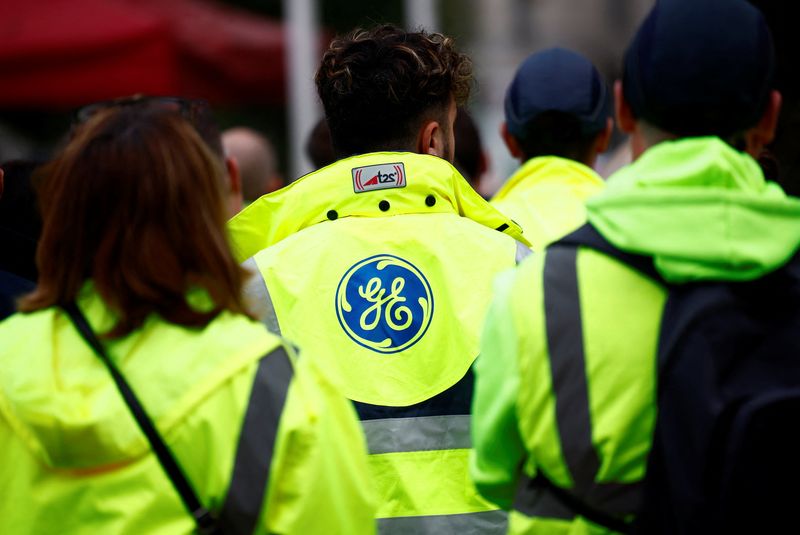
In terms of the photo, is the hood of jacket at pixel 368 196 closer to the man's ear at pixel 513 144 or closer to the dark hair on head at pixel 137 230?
the dark hair on head at pixel 137 230

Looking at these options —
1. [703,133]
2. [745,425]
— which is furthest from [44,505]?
[703,133]

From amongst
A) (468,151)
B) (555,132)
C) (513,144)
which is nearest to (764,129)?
(555,132)

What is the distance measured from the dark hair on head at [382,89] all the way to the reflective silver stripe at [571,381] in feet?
3.67

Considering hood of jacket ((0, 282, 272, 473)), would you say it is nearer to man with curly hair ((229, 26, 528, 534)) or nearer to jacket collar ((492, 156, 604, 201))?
man with curly hair ((229, 26, 528, 534))

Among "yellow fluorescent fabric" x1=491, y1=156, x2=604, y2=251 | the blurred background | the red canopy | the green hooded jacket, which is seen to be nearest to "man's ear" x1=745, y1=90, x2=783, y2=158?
the green hooded jacket

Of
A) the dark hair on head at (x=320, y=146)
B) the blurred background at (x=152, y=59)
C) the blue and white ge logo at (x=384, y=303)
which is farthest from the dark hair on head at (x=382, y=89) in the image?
the blurred background at (x=152, y=59)

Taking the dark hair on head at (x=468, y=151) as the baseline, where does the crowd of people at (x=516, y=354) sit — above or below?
above

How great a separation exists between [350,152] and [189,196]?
3.22 ft

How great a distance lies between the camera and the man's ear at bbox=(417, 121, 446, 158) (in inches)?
126

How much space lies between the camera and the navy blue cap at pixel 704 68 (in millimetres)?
2201

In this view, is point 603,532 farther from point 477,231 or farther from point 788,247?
point 477,231

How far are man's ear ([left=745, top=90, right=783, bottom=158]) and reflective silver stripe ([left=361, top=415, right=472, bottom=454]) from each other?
968 millimetres

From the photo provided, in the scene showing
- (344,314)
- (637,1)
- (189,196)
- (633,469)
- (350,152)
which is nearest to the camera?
(633,469)

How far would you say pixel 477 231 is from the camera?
305 centimetres
